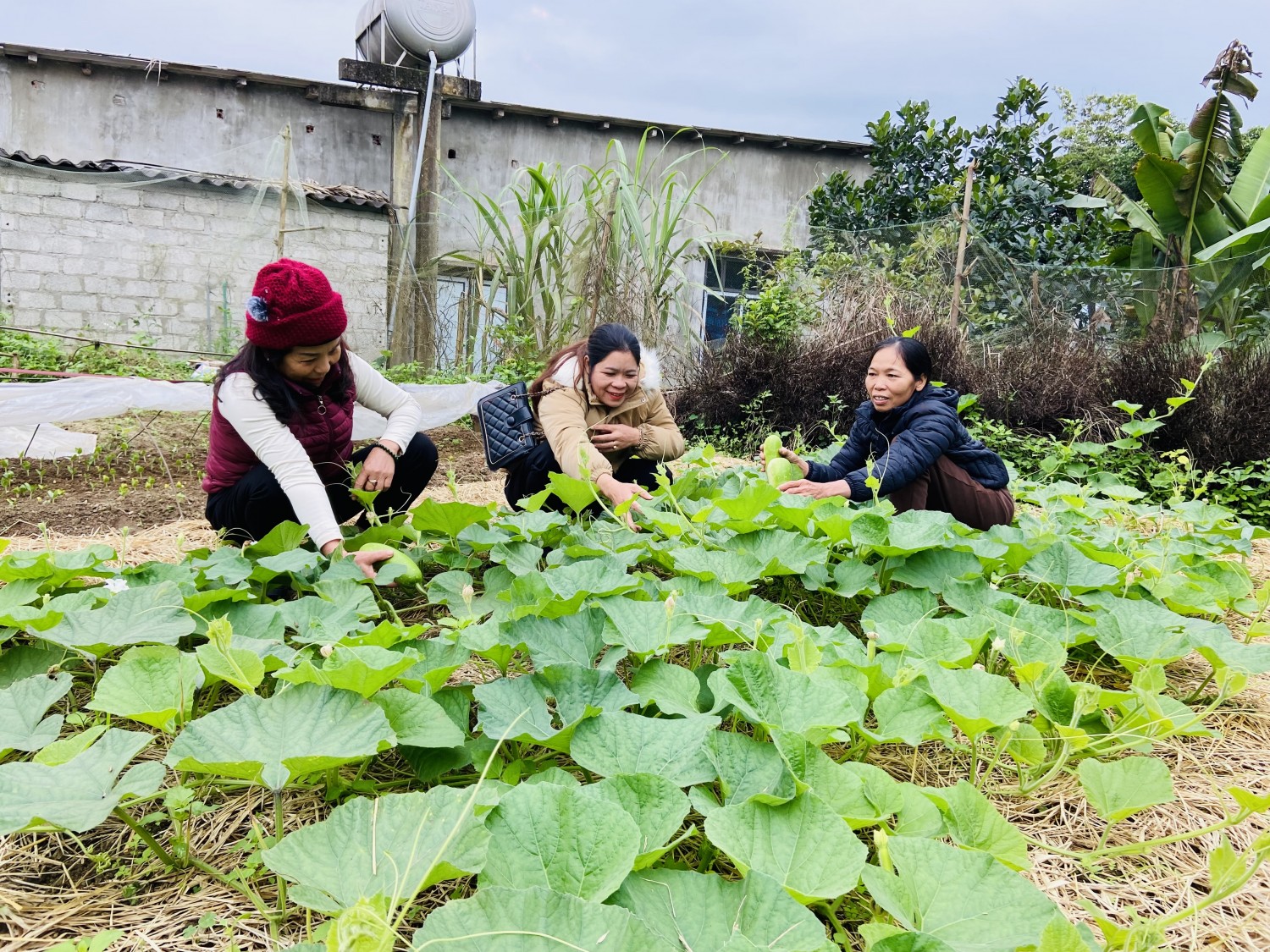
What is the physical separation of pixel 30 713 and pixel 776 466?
2.10m

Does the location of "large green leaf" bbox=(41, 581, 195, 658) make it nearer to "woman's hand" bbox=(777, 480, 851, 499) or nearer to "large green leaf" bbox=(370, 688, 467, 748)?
"large green leaf" bbox=(370, 688, 467, 748)

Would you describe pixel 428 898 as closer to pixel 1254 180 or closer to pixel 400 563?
pixel 400 563

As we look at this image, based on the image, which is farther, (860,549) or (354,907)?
(860,549)

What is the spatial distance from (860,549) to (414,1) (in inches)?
344

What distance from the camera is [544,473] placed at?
305 centimetres

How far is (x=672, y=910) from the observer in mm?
833

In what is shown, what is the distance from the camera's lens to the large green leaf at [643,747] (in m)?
1.04

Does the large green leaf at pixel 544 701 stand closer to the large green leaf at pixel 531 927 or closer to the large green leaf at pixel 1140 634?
the large green leaf at pixel 531 927

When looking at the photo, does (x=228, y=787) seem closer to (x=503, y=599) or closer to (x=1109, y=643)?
(x=503, y=599)

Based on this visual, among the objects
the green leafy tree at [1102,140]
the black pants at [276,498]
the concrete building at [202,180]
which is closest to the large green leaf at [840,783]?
Result: the black pants at [276,498]

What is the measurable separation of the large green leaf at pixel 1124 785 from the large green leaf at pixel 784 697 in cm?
29

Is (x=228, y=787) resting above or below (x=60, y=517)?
above

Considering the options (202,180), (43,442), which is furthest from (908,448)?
(202,180)

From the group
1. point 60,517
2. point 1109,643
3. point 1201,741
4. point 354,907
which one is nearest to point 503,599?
point 354,907
